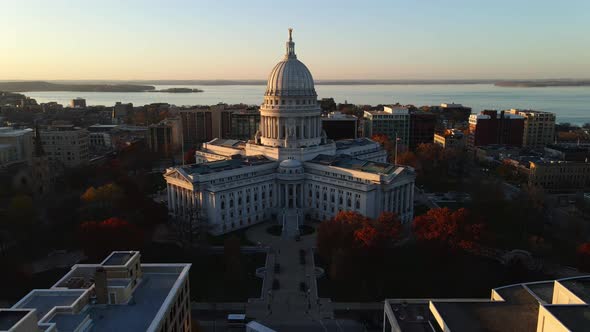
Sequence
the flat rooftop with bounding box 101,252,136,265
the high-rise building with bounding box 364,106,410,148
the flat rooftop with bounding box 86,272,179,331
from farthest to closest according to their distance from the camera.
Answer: the high-rise building with bounding box 364,106,410,148 < the flat rooftop with bounding box 101,252,136,265 < the flat rooftop with bounding box 86,272,179,331

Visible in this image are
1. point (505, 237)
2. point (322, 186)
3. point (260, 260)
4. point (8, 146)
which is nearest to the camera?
point (260, 260)

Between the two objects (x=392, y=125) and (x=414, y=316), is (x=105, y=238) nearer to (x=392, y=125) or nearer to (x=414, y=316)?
(x=414, y=316)

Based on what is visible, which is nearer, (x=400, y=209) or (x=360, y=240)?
(x=360, y=240)

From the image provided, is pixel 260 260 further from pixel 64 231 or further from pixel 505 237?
pixel 505 237

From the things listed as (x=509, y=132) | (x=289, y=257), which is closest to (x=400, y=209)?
(x=289, y=257)

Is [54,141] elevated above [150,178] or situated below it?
above

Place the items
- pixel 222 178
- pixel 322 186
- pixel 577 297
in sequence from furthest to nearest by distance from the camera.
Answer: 1. pixel 322 186
2. pixel 222 178
3. pixel 577 297

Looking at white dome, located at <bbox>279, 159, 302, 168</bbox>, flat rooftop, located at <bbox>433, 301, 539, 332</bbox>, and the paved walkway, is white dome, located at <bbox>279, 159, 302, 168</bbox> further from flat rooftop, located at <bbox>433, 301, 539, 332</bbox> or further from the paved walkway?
flat rooftop, located at <bbox>433, 301, 539, 332</bbox>

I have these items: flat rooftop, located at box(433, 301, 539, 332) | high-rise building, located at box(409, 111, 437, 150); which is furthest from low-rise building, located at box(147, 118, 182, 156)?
flat rooftop, located at box(433, 301, 539, 332)
